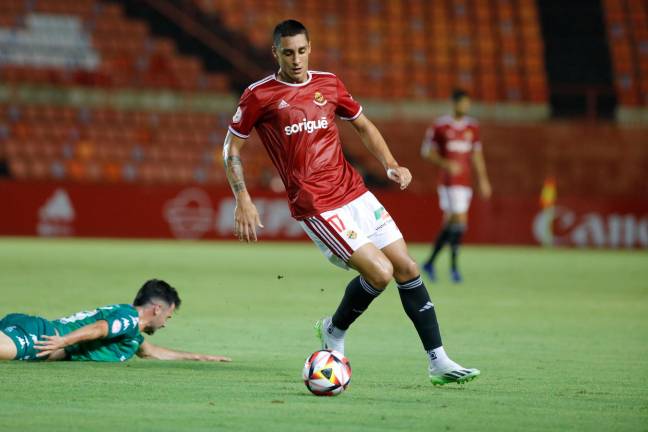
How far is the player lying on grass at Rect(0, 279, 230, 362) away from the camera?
22.1ft

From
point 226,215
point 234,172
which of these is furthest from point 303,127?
point 226,215

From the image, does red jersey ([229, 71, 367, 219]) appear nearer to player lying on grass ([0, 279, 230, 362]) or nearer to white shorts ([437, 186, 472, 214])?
player lying on grass ([0, 279, 230, 362])

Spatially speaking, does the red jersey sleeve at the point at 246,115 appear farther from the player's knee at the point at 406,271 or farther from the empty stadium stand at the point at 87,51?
the empty stadium stand at the point at 87,51

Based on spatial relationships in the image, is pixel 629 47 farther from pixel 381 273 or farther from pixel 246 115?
pixel 381 273

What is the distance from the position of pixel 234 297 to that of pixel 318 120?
544 cm

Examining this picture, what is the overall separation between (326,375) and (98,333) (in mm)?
1566

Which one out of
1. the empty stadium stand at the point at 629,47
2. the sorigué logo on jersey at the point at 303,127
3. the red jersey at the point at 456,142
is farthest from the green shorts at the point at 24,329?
the empty stadium stand at the point at 629,47

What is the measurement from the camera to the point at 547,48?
2902cm

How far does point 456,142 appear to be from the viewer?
15.5 m

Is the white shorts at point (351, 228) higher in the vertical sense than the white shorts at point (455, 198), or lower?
higher

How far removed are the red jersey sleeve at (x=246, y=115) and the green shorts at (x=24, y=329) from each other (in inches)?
63.5

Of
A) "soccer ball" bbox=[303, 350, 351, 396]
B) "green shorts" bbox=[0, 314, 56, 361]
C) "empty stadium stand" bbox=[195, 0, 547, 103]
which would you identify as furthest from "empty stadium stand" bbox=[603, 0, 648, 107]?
"soccer ball" bbox=[303, 350, 351, 396]

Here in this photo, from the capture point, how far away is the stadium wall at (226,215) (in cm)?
2183

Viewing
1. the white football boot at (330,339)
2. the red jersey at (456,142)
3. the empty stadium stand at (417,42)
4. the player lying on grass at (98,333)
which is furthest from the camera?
the empty stadium stand at (417,42)
